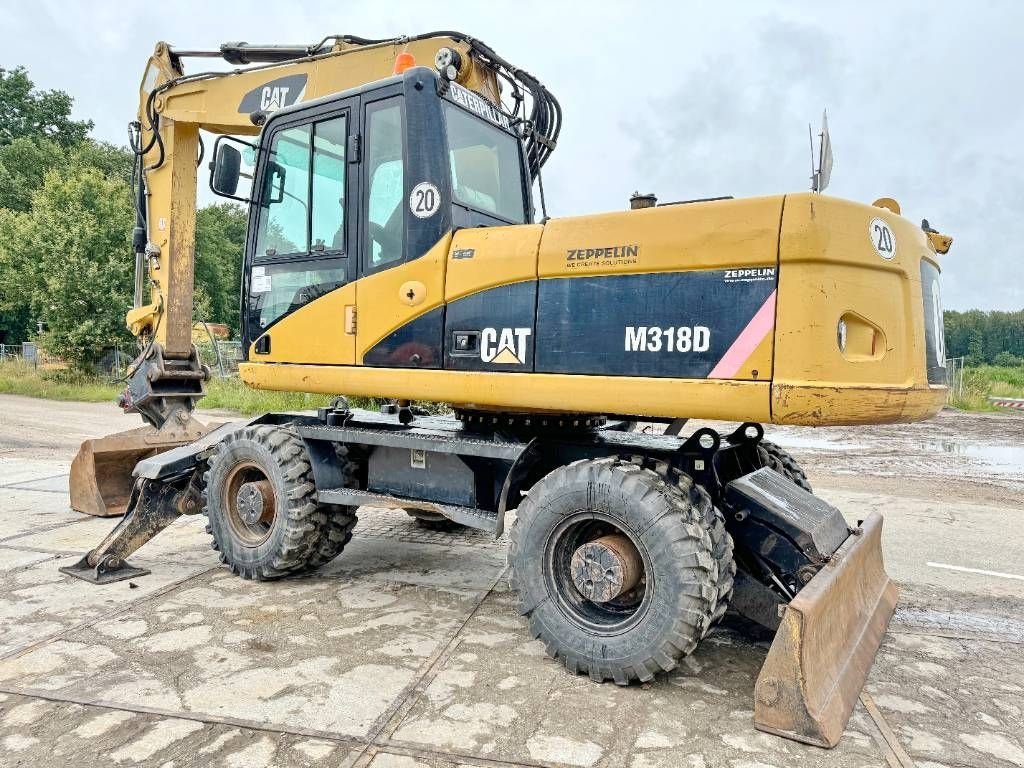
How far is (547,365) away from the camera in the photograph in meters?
3.95

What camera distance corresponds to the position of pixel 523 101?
5.54 metres

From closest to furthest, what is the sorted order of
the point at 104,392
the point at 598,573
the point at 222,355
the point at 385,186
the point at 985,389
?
the point at 598,573 < the point at 385,186 < the point at 104,392 < the point at 985,389 < the point at 222,355

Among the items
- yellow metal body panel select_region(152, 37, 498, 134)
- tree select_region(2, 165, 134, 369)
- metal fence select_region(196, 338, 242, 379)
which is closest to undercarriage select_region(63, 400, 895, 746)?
yellow metal body panel select_region(152, 37, 498, 134)

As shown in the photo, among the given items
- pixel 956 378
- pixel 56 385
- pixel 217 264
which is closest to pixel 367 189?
pixel 956 378

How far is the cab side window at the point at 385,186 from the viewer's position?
4508 mm

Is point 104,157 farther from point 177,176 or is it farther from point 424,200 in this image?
point 424,200

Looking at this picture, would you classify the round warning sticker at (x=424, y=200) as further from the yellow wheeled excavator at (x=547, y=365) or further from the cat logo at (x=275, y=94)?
the cat logo at (x=275, y=94)

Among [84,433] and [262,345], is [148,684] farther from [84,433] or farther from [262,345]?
[84,433]

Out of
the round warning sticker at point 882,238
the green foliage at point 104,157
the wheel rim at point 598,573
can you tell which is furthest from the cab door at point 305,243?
the green foliage at point 104,157

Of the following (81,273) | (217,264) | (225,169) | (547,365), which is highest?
(217,264)

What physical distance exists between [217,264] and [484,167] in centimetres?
4460

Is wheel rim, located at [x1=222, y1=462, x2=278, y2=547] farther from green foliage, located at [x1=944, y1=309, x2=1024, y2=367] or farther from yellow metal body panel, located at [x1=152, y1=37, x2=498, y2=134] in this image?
green foliage, located at [x1=944, y1=309, x2=1024, y2=367]

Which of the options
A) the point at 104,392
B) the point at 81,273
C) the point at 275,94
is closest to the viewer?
the point at 275,94

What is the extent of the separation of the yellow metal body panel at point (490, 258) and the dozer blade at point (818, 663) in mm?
2053
